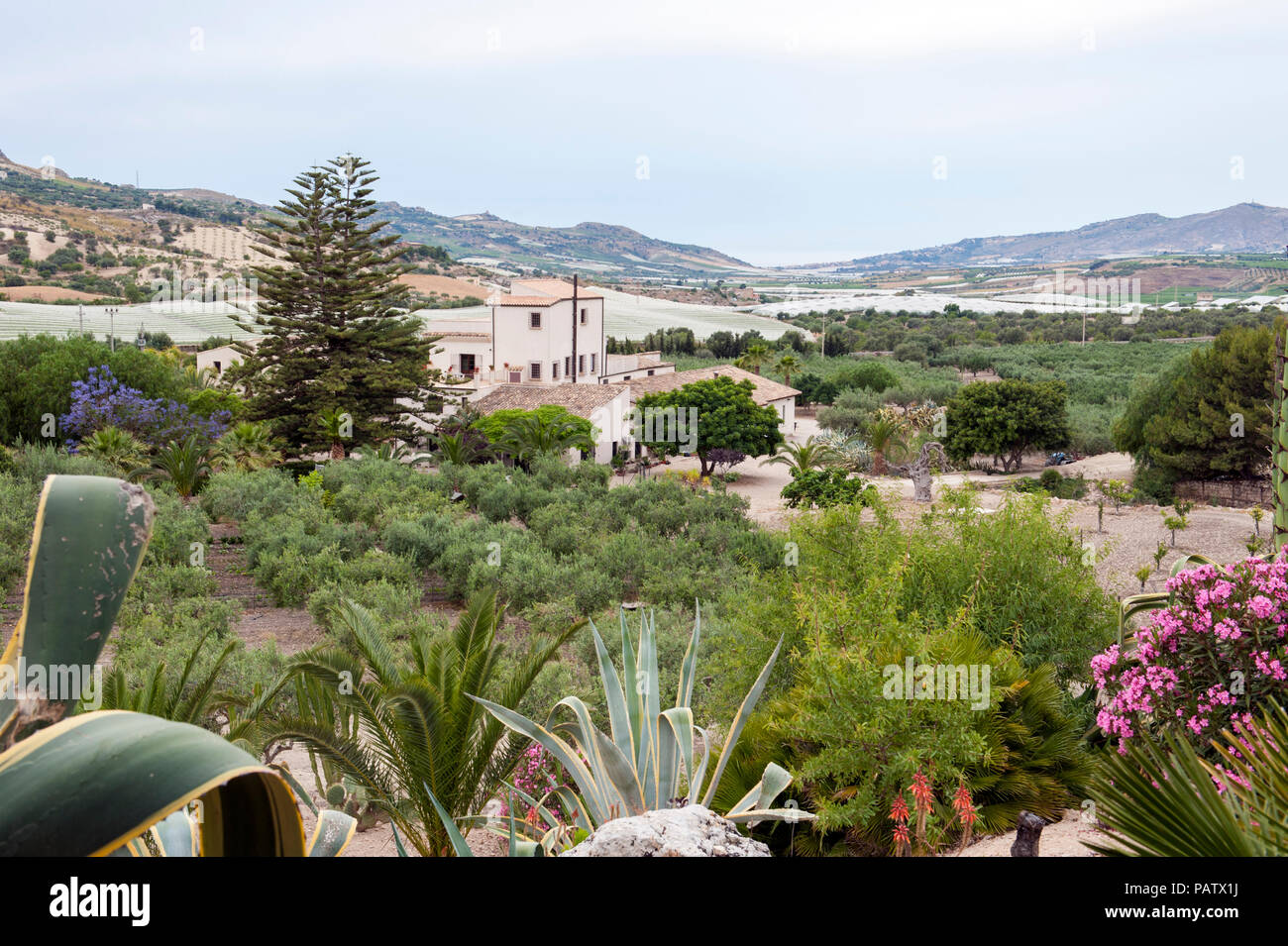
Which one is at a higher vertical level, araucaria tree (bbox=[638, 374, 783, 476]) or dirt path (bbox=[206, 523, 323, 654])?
araucaria tree (bbox=[638, 374, 783, 476])

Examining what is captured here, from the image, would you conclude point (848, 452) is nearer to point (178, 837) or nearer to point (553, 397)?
point (553, 397)

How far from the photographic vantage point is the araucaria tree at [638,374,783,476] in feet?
105

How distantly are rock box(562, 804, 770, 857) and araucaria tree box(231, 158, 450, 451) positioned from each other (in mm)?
26294

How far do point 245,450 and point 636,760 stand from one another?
1869 cm

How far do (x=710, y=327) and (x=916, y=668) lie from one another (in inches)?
3163

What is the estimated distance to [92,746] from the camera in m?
0.90

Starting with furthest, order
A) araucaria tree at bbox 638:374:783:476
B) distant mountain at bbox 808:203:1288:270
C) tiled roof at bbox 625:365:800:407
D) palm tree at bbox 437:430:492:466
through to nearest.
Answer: distant mountain at bbox 808:203:1288:270
tiled roof at bbox 625:365:800:407
araucaria tree at bbox 638:374:783:476
palm tree at bbox 437:430:492:466

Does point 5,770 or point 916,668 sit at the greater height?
point 5,770

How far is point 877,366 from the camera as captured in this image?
49.7 m

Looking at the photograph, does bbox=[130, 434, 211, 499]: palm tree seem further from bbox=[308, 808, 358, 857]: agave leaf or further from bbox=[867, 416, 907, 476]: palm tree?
bbox=[867, 416, 907, 476]: palm tree

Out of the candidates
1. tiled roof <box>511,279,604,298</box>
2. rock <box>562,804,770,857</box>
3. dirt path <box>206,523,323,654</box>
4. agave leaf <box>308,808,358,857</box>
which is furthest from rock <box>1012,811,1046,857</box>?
tiled roof <box>511,279,604,298</box>

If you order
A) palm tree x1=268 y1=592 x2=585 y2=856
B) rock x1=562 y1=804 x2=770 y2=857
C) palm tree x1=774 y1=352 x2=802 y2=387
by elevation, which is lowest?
palm tree x1=268 y1=592 x2=585 y2=856

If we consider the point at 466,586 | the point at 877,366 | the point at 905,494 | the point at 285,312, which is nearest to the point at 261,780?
the point at 466,586
